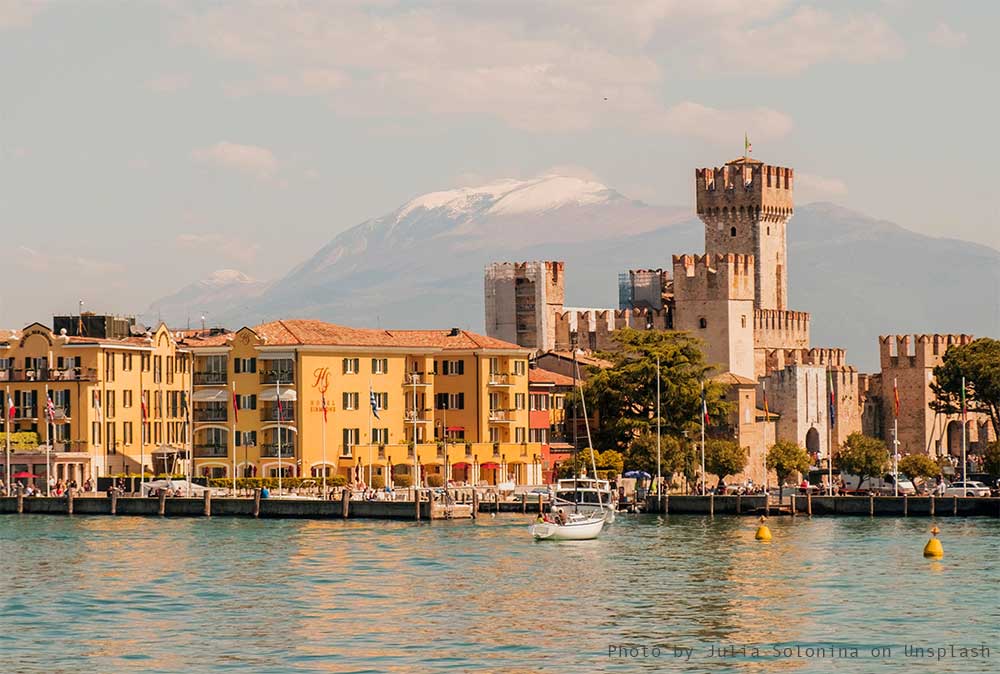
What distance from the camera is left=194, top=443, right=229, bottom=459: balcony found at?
126 meters

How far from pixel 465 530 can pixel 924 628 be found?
125ft

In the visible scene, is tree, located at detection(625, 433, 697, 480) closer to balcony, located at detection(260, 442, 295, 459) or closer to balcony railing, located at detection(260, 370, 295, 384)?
balcony, located at detection(260, 442, 295, 459)

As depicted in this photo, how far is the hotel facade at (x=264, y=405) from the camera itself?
4875 inches

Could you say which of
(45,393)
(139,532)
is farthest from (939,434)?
(139,532)

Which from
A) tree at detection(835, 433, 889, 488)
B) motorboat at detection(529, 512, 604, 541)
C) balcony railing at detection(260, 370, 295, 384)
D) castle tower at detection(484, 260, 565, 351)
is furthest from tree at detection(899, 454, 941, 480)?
motorboat at detection(529, 512, 604, 541)

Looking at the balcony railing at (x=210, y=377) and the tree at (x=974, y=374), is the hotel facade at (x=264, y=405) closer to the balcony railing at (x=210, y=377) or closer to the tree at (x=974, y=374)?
the balcony railing at (x=210, y=377)

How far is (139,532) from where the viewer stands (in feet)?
325

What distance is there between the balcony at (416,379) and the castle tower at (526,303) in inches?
1292

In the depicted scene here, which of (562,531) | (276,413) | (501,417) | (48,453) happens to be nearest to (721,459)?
(501,417)

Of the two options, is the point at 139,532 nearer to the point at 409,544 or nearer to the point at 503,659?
the point at 409,544

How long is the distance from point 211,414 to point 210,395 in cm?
107

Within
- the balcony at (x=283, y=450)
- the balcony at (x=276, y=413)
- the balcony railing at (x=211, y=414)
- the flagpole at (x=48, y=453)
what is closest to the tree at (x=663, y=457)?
the balcony at (x=283, y=450)

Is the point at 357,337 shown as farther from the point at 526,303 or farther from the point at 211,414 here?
the point at 526,303

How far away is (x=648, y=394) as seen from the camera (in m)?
130
